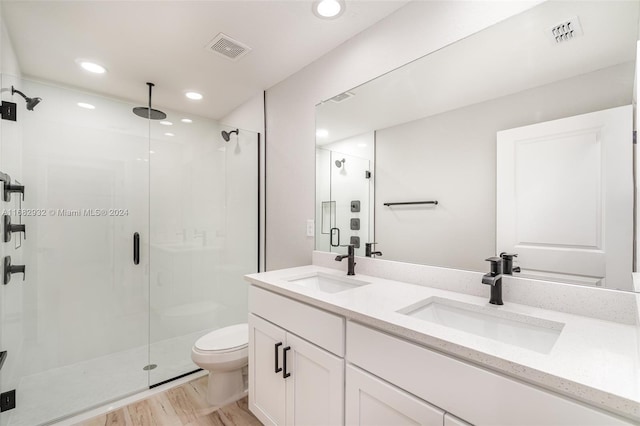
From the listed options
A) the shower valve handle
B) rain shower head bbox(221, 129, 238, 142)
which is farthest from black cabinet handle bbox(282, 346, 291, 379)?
rain shower head bbox(221, 129, 238, 142)

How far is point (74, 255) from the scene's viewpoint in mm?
2205

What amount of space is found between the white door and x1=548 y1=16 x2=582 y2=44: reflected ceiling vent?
1.03 ft

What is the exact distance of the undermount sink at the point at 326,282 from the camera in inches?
65.4

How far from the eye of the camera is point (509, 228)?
1194 mm

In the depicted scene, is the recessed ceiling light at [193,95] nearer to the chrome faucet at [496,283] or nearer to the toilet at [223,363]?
the toilet at [223,363]

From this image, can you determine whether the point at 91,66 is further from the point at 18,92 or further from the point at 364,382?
the point at 364,382

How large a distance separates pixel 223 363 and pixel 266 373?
456mm

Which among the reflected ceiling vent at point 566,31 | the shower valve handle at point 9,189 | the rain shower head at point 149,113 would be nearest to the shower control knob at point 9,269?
the shower valve handle at point 9,189

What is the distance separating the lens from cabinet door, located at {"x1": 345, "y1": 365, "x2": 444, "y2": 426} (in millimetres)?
853

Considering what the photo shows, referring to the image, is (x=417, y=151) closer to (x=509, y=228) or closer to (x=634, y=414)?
(x=509, y=228)

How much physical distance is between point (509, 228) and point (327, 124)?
1304 mm

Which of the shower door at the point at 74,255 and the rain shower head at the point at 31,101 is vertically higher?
the rain shower head at the point at 31,101

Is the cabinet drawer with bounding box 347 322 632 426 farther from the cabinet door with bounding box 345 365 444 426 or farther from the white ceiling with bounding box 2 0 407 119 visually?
the white ceiling with bounding box 2 0 407 119

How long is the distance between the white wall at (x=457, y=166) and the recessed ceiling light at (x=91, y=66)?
220 cm
